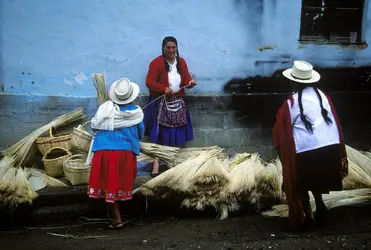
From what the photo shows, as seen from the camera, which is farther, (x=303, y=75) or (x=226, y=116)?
(x=226, y=116)

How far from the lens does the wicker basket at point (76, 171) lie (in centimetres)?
506

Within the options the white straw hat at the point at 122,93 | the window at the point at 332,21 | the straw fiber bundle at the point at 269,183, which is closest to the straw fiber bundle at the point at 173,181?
the straw fiber bundle at the point at 269,183

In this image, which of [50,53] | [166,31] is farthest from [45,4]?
[166,31]

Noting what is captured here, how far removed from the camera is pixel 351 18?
21.9 ft

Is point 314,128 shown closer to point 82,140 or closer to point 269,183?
point 269,183

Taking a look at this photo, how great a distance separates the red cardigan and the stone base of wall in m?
0.54

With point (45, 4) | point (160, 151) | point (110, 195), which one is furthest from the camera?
point (45, 4)

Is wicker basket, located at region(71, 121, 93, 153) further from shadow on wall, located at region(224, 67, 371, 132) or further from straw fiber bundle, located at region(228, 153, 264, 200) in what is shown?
shadow on wall, located at region(224, 67, 371, 132)

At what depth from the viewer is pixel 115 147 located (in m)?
4.46

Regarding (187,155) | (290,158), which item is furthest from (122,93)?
(290,158)

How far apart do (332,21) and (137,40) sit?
294 cm

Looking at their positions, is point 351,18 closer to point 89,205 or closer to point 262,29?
point 262,29

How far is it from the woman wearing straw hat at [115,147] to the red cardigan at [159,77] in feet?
3.46

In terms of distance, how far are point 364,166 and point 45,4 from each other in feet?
14.6
